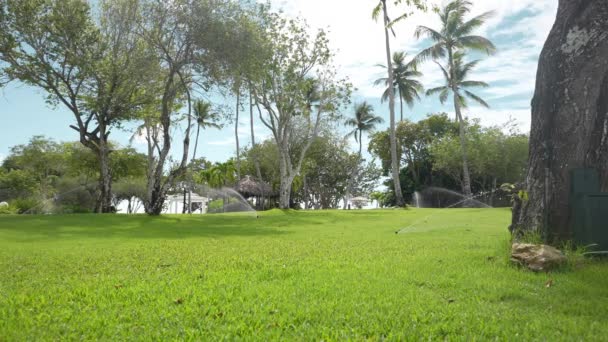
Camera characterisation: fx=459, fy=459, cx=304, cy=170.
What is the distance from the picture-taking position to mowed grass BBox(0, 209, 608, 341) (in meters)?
3.89

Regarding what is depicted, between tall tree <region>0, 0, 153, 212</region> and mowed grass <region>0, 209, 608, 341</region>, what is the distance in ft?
58.0

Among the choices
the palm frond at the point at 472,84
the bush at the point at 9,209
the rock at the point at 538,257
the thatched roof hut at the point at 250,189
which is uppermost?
the palm frond at the point at 472,84

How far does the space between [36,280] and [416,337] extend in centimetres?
509

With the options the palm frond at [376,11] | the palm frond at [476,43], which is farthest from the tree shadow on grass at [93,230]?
the palm frond at [476,43]

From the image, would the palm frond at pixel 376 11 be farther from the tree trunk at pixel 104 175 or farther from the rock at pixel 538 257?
the rock at pixel 538 257

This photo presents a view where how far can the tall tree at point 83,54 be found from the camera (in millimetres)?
22719

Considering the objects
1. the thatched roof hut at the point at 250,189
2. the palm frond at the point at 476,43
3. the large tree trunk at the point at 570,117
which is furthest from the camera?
the thatched roof hut at the point at 250,189

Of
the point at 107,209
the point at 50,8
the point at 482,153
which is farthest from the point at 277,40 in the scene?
the point at 482,153

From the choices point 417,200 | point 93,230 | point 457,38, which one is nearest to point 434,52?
point 457,38

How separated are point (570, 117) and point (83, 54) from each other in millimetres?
23190

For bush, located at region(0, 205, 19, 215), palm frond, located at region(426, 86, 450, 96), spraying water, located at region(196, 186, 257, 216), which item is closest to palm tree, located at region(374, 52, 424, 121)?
palm frond, located at region(426, 86, 450, 96)

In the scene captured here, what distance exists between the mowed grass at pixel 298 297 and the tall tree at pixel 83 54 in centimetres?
1768

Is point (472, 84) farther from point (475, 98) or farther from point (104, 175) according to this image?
point (104, 175)

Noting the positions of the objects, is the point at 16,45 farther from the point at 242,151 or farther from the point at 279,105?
the point at 242,151
